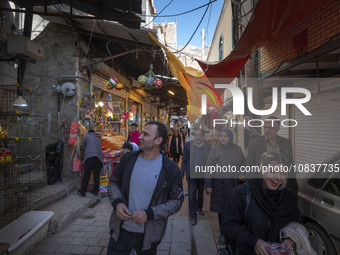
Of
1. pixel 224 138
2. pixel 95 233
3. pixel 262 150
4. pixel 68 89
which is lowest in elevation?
pixel 95 233

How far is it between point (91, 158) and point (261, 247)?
502 cm

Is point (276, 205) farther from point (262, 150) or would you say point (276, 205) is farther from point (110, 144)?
point (110, 144)

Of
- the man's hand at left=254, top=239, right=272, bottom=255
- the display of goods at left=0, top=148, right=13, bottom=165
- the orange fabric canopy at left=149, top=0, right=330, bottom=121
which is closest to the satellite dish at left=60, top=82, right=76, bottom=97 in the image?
the orange fabric canopy at left=149, top=0, right=330, bottom=121

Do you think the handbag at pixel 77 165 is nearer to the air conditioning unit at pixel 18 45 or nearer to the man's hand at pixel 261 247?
the air conditioning unit at pixel 18 45

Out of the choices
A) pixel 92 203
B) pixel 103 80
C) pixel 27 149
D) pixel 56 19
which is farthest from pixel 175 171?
pixel 103 80

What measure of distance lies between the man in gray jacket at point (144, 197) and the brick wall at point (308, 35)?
3.14m

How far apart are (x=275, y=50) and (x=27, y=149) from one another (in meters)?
7.22

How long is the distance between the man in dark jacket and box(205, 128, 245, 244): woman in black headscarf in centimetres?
326

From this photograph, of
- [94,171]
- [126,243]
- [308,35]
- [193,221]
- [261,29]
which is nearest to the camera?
[126,243]

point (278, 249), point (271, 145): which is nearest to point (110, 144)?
point (271, 145)

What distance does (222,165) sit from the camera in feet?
12.6

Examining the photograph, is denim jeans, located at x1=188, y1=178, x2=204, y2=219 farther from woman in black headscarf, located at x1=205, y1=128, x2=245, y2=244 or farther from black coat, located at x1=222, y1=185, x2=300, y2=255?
black coat, located at x1=222, y1=185, x2=300, y2=255

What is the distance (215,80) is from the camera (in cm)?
565

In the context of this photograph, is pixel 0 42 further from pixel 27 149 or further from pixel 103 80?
pixel 103 80
